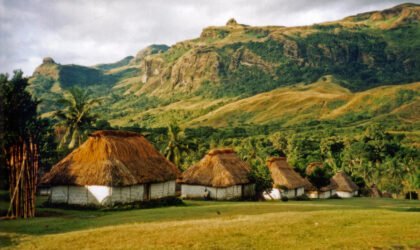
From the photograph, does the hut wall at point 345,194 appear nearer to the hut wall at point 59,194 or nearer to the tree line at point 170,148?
the tree line at point 170,148

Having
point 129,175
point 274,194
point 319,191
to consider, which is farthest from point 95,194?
point 319,191

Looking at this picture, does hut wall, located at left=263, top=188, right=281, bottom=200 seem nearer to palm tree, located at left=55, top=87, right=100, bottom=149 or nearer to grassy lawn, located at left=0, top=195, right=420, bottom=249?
palm tree, located at left=55, top=87, right=100, bottom=149

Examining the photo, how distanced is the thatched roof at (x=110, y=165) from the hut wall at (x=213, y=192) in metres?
7.83

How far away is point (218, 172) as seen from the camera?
55281 mm

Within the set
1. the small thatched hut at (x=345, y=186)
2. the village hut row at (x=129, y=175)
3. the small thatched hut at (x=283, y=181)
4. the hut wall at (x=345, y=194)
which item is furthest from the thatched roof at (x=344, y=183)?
the village hut row at (x=129, y=175)

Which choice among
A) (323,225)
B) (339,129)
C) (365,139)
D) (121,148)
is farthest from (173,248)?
(339,129)

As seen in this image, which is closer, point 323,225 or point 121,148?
point 323,225

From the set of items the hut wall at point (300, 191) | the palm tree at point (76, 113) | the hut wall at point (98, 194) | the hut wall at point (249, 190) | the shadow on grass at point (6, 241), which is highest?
the palm tree at point (76, 113)

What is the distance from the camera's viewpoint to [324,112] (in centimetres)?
19575

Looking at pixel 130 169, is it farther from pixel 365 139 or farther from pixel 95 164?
pixel 365 139

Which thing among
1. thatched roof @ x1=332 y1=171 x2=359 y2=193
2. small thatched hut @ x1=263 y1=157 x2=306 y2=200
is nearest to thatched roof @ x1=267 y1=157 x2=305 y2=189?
small thatched hut @ x1=263 y1=157 x2=306 y2=200

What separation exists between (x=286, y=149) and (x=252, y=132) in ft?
162

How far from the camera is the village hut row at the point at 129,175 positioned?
39688 millimetres

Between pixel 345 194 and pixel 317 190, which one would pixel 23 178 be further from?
pixel 345 194
